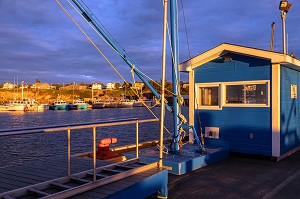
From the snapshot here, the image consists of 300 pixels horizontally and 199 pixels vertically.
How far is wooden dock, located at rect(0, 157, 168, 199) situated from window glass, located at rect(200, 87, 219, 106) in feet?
18.8

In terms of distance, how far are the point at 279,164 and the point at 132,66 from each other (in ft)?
17.5

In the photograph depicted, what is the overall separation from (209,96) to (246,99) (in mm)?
1461

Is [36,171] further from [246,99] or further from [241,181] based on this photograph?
[246,99]

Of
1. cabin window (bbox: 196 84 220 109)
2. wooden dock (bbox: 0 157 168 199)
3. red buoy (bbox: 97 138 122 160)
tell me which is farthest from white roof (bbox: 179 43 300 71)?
wooden dock (bbox: 0 157 168 199)

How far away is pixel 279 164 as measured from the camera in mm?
9641

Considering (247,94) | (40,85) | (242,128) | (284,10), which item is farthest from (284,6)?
(40,85)

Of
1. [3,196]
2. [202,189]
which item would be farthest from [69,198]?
Result: [202,189]

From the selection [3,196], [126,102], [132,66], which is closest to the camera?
[3,196]

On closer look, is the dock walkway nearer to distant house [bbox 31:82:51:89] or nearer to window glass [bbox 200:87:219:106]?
window glass [bbox 200:87:219:106]

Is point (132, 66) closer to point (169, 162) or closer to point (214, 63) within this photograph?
point (169, 162)

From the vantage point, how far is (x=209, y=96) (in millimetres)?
11805

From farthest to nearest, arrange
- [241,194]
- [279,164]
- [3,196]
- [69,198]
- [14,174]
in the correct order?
[279,164]
[241,194]
[14,174]
[69,198]
[3,196]

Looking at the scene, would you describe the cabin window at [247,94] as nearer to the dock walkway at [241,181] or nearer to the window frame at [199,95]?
the window frame at [199,95]

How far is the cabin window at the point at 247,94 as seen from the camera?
10.5m
